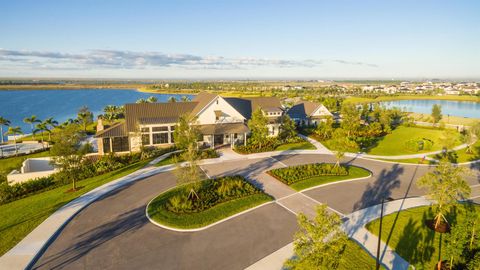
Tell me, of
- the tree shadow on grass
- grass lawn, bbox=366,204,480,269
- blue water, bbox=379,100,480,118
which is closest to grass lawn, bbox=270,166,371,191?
grass lawn, bbox=366,204,480,269

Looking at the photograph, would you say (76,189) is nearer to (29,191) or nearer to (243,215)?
(29,191)

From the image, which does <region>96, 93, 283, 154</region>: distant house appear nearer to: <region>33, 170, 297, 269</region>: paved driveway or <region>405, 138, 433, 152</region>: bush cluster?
<region>33, 170, 297, 269</region>: paved driveway

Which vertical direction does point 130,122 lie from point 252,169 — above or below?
above

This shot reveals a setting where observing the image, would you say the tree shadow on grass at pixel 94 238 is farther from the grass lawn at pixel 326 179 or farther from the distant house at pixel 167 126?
the distant house at pixel 167 126

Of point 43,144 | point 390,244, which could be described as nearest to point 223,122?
point 390,244

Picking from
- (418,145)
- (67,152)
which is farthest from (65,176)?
(418,145)

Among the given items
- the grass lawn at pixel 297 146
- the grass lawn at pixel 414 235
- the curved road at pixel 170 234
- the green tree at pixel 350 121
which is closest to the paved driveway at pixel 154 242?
the curved road at pixel 170 234

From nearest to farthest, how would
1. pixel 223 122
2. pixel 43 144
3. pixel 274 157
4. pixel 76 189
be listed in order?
pixel 76 189
pixel 274 157
pixel 223 122
pixel 43 144
